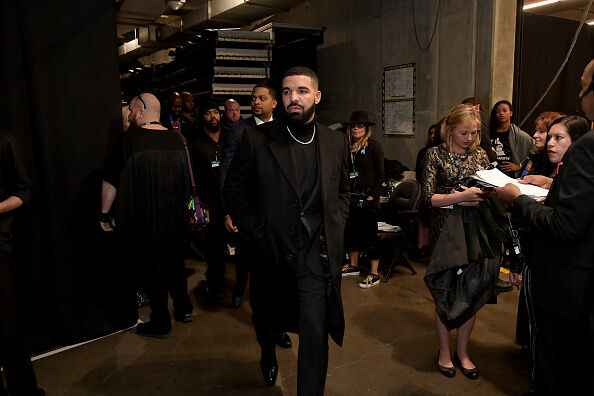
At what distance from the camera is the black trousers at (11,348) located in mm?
2193

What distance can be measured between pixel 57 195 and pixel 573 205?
296 centimetres

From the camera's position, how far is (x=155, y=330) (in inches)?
130

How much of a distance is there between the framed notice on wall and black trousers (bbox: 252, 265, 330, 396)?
4.35m

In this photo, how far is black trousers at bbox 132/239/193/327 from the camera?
3127 mm

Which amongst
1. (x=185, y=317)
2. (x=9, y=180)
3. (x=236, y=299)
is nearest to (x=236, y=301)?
(x=236, y=299)

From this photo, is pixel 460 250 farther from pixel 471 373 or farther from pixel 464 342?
pixel 471 373

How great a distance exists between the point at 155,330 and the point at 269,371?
1.13 metres

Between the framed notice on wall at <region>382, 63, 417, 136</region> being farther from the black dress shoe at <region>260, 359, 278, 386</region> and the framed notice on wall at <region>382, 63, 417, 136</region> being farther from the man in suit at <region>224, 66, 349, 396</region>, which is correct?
the black dress shoe at <region>260, 359, 278, 386</region>

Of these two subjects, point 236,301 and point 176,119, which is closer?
point 236,301

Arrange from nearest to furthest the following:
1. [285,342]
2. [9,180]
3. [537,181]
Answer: [9,180] < [537,181] < [285,342]

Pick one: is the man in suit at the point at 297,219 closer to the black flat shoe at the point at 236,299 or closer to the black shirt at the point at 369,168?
the black flat shoe at the point at 236,299

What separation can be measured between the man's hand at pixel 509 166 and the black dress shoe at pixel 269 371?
330cm

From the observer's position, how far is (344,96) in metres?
7.48

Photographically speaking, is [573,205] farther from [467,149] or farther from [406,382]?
[406,382]
